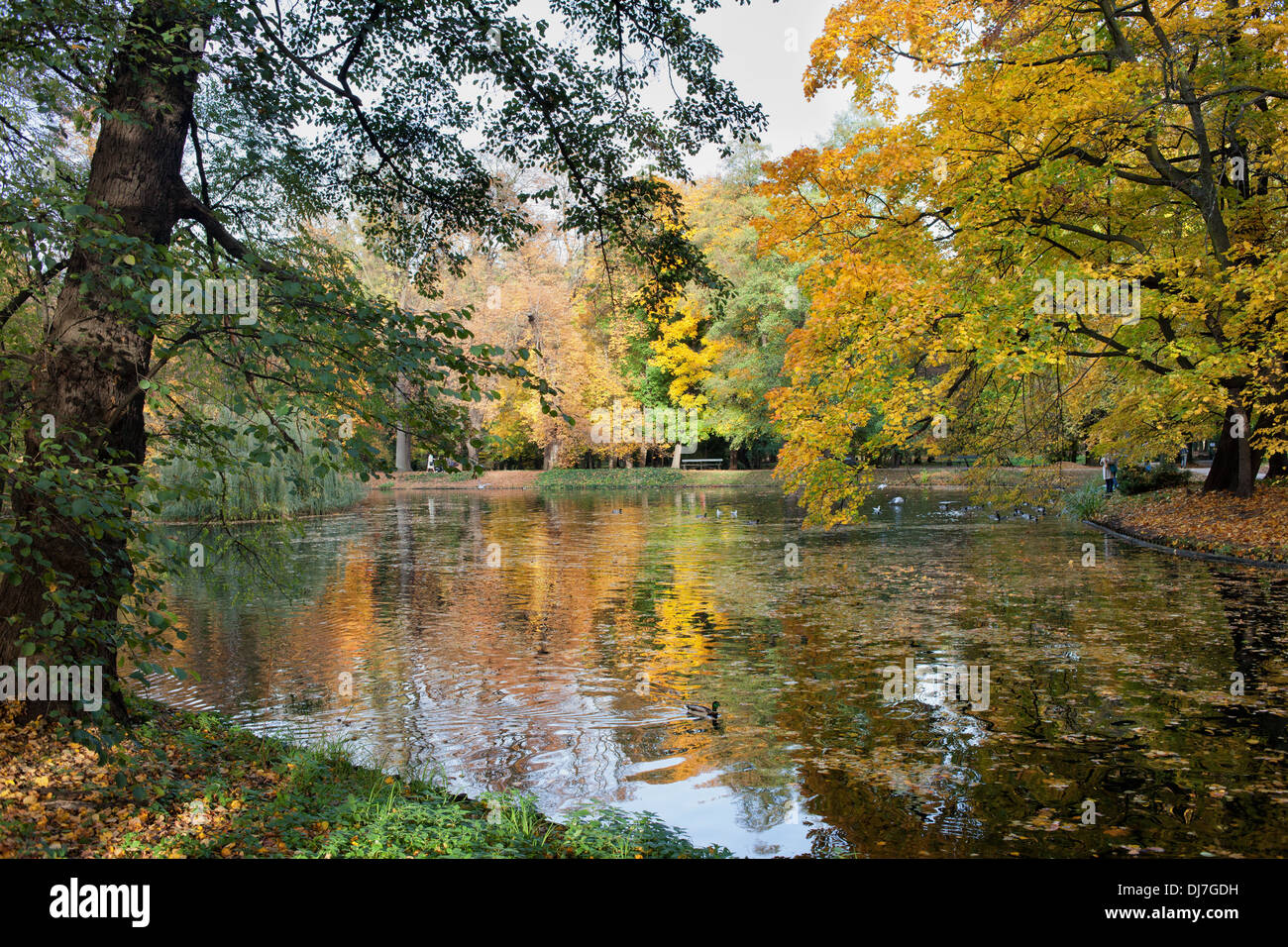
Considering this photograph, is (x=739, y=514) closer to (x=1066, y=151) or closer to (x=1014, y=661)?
(x=1066, y=151)

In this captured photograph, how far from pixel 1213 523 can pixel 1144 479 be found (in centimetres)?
787

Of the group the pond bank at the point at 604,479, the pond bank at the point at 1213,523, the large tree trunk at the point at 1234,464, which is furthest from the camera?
the pond bank at the point at 604,479

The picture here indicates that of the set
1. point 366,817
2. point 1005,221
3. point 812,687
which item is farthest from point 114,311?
point 1005,221

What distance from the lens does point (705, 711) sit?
8.06 meters

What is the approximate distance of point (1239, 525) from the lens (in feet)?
59.9

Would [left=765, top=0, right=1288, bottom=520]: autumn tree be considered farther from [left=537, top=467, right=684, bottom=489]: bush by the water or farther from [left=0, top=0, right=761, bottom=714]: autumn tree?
[left=537, top=467, right=684, bottom=489]: bush by the water

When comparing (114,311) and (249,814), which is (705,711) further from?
(114,311)

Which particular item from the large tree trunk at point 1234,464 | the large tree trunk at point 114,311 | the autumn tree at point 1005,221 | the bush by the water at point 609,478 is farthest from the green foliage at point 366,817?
the bush by the water at point 609,478

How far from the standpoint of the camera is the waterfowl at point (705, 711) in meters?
7.91

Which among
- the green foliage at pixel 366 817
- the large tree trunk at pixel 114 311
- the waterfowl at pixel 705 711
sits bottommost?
the waterfowl at pixel 705 711

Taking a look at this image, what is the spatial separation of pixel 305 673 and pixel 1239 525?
60.3 ft

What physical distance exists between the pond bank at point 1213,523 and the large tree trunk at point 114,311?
17.7 m

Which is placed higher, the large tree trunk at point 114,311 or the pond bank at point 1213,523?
the large tree trunk at point 114,311

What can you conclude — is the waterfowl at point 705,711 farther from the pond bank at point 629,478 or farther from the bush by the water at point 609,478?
the bush by the water at point 609,478
